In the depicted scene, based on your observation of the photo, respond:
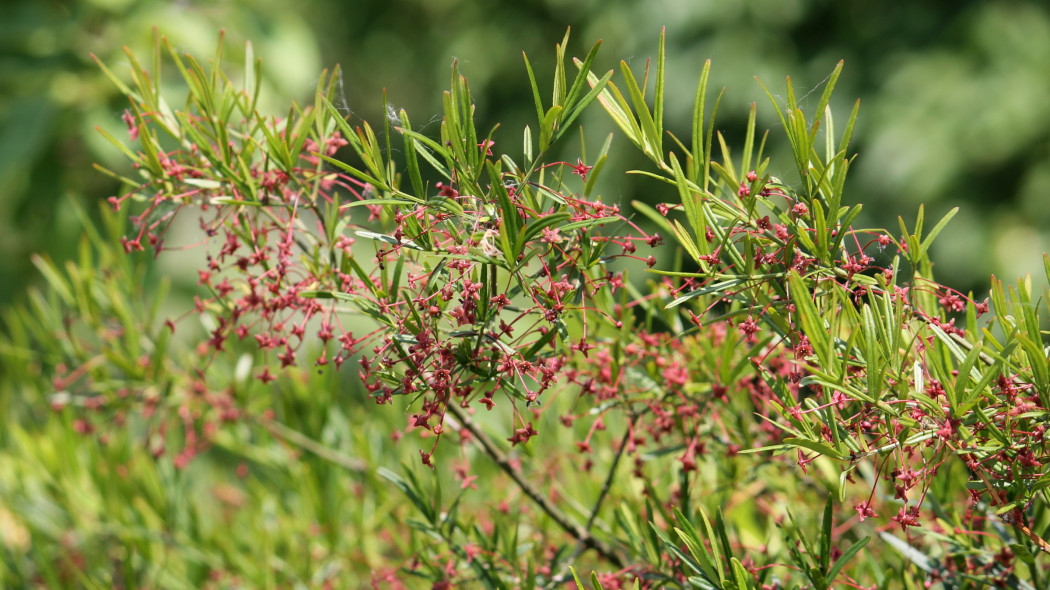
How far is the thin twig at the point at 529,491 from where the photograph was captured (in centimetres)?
29

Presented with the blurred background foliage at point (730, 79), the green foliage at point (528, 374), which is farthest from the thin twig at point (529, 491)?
the blurred background foliage at point (730, 79)

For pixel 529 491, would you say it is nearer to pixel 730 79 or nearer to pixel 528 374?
pixel 528 374

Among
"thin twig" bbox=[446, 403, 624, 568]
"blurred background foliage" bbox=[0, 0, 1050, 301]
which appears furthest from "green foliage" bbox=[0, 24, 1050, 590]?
"blurred background foliage" bbox=[0, 0, 1050, 301]

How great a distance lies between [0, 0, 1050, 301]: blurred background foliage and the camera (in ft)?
3.59

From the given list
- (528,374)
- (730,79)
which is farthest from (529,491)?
(730,79)

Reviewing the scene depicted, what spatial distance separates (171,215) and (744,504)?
1.02 feet

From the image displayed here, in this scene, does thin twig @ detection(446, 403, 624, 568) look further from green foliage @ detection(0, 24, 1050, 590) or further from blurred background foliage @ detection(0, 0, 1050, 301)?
blurred background foliage @ detection(0, 0, 1050, 301)

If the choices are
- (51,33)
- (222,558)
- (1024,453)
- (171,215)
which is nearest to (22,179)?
(51,33)

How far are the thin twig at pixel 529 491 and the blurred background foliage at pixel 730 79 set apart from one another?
0.56 m

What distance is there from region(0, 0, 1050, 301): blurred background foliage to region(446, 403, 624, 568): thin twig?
0.56 metres

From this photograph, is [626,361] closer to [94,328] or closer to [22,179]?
[94,328]

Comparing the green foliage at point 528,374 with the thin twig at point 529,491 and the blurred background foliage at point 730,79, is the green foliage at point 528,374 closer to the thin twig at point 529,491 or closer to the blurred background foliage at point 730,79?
the thin twig at point 529,491

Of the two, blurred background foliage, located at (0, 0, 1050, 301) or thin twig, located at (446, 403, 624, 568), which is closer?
thin twig, located at (446, 403, 624, 568)

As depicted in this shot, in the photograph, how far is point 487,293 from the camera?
8.9 inches
